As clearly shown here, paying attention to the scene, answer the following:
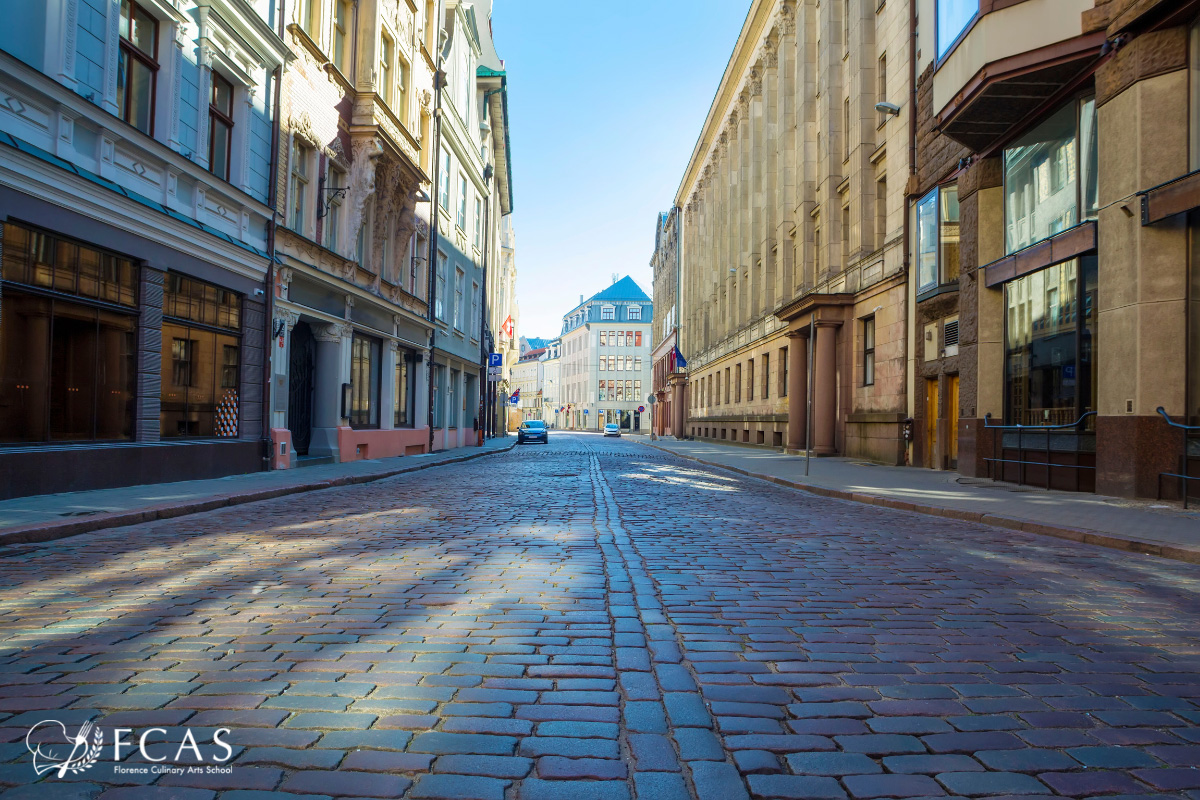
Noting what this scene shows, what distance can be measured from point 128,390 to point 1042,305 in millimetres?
15197

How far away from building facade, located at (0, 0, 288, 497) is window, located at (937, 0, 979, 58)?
43.4 ft

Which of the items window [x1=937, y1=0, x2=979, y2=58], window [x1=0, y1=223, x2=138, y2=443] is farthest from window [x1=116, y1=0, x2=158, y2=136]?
window [x1=937, y1=0, x2=979, y2=58]

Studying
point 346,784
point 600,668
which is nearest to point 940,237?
point 600,668

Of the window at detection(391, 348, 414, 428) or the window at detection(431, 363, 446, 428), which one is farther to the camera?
the window at detection(431, 363, 446, 428)

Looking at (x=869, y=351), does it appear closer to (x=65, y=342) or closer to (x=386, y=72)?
(x=386, y=72)

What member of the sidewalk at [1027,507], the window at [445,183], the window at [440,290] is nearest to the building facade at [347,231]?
the window at [440,290]

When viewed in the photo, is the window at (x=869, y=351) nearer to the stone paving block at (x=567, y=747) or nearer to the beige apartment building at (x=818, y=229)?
the beige apartment building at (x=818, y=229)

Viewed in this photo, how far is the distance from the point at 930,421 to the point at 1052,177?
726 centimetres

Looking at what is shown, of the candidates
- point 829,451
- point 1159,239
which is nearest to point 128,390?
point 1159,239

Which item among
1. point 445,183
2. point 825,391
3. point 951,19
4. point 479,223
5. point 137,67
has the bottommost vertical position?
point 825,391

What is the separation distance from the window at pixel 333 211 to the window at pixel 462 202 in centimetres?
1383

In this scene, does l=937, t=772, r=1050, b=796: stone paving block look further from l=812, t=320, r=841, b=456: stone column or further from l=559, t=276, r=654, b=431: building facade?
l=559, t=276, r=654, b=431: building facade

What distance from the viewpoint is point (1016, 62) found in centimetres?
1311

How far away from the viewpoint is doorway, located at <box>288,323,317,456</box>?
1919 cm
